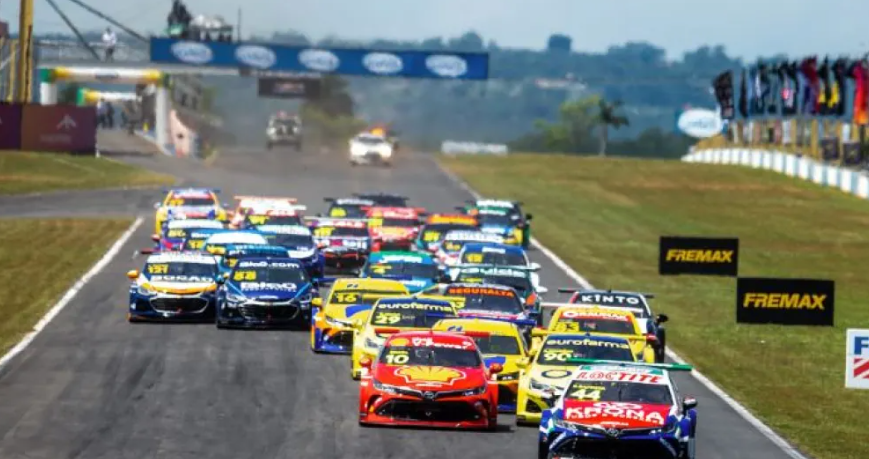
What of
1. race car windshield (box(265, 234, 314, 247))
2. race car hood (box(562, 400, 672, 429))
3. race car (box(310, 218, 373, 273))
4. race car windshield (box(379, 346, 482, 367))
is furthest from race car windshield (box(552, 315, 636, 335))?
race car (box(310, 218, 373, 273))

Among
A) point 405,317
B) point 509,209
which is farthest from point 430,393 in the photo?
point 509,209

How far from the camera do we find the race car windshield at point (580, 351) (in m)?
27.1

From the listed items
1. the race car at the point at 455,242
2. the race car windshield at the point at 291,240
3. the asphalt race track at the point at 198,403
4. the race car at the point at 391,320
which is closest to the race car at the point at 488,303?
the race car at the point at 391,320

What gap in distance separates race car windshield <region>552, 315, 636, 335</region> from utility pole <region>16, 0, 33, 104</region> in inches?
2494

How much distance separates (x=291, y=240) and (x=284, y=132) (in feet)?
245

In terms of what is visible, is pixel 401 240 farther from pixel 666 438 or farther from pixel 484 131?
pixel 484 131

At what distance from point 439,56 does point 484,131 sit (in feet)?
255

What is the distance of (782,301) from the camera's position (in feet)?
124

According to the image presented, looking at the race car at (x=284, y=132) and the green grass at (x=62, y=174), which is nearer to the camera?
the green grass at (x=62, y=174)

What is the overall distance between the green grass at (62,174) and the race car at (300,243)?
34.8 m

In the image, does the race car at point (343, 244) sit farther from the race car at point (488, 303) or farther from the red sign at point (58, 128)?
the red sign at point (58, 128)

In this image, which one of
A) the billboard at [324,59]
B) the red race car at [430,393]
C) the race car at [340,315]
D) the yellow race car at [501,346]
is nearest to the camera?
the red race car at [430,393]

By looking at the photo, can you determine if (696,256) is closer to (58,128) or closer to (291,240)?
(291,240)

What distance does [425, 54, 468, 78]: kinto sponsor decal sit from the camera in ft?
365
